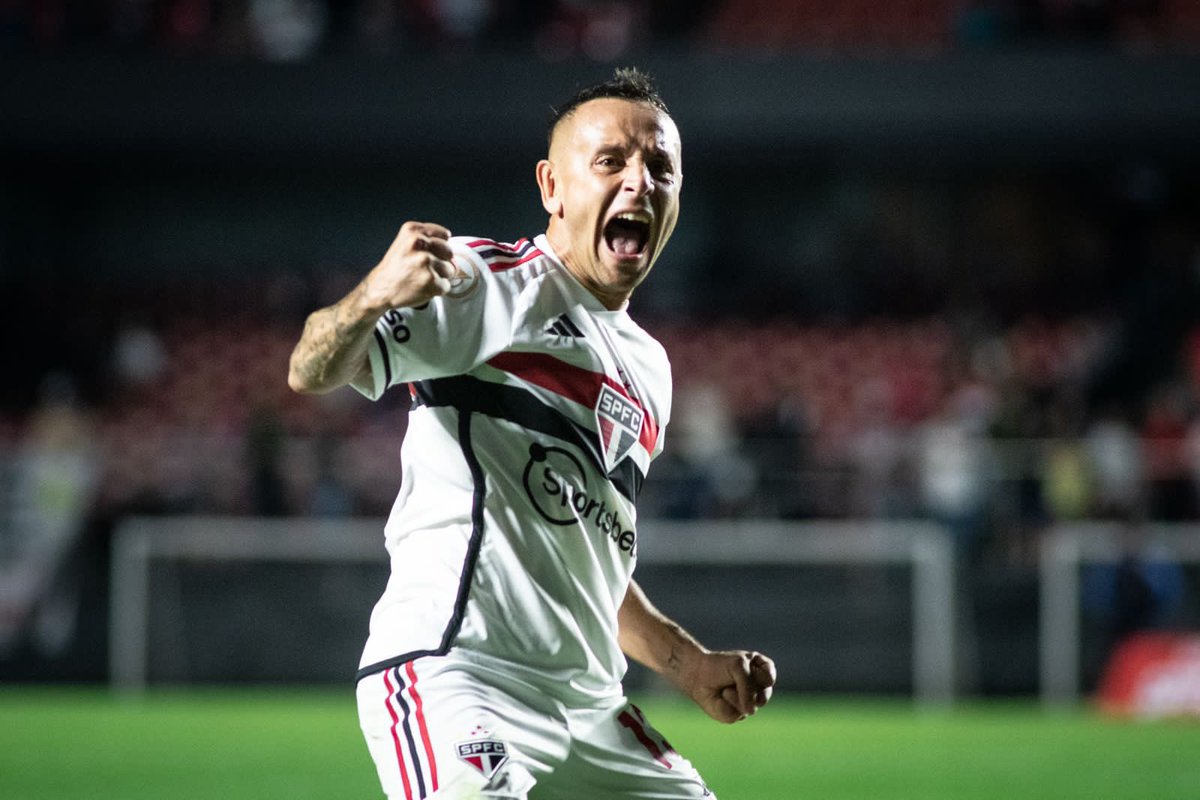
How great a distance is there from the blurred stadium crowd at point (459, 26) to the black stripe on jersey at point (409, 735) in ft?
65.9

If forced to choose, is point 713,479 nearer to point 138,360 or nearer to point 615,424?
point 138,360

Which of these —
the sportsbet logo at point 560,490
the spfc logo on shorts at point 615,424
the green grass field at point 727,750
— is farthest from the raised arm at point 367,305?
the green grass field at point 727,750

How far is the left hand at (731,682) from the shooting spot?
13.4ft

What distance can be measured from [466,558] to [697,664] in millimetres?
802

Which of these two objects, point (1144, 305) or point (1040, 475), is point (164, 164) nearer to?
point (1144, 305)

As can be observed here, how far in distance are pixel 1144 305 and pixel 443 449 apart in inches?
683

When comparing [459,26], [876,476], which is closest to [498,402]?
[876,476]

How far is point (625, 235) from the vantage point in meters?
3.82

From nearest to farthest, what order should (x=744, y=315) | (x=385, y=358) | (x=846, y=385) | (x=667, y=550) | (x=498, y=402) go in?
(x=385, y=358) → (x=498, y=402) → (x=667, y=550) → (x=846, y=385) → (x=744, y=315)

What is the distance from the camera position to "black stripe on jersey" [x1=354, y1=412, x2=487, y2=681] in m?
3.56

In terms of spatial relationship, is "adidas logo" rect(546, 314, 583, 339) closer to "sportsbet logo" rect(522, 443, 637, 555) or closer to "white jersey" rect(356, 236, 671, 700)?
"white jersey" rect(356, 236, 671, 700)

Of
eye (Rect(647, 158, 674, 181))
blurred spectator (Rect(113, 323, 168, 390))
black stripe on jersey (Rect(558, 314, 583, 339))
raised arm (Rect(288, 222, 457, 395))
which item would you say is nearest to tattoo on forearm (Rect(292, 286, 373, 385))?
raised arm (Rect(288, 222, 457, 395))

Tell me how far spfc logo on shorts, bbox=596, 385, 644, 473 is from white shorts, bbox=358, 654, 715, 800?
1.75 feet

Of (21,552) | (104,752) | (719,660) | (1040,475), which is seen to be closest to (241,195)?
(21,552)
